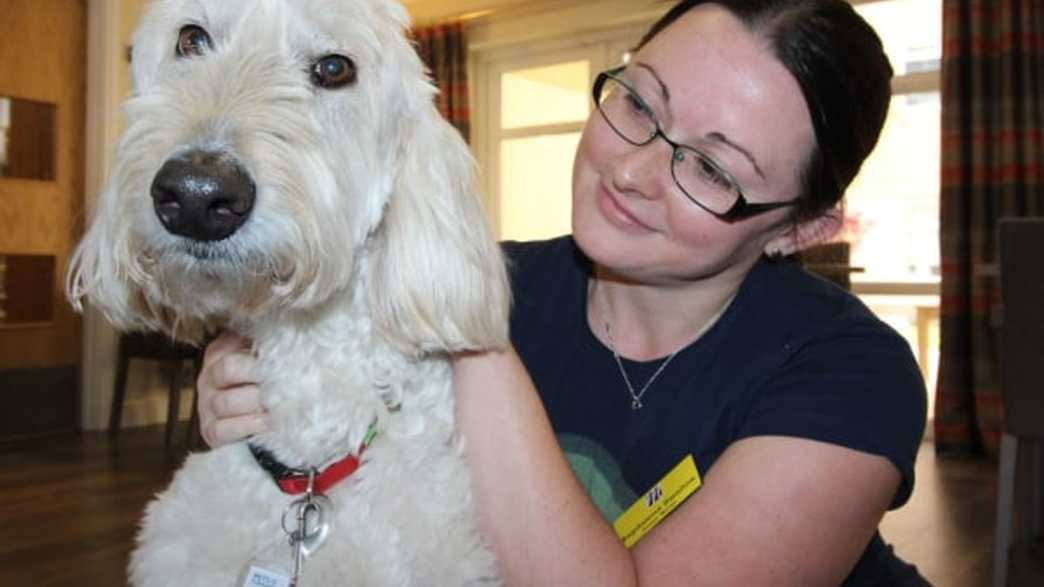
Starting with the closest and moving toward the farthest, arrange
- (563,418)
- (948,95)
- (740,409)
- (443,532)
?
(443,532) < (740,409) < (563,418) < (948,95)

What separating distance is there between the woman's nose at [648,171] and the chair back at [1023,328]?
4.20ft

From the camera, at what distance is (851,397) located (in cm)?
120

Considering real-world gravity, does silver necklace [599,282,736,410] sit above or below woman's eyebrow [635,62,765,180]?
below

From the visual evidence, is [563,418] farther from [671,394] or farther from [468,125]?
[468,125]

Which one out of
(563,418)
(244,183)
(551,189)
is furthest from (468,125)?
(244,183)

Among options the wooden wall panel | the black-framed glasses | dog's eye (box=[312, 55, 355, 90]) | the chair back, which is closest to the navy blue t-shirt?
the black-framed glasses

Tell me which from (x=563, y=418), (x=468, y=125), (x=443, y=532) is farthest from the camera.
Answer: (x=468, y=125)

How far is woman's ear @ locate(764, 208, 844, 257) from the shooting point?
1.49 m

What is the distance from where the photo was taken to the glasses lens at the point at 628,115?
1.36 metres

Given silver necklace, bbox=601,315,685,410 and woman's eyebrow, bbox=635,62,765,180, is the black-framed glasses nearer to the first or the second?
woman's eyebrow, bbox=635,62,765,180

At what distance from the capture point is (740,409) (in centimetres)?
132

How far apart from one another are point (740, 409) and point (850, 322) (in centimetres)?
20

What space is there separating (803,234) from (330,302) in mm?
785

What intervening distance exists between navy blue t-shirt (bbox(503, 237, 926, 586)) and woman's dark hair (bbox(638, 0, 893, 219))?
0.64ft
